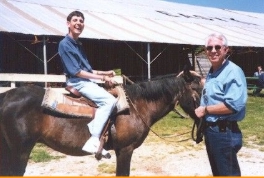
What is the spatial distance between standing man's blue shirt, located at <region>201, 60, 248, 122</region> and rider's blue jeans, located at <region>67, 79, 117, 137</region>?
57.0 inches

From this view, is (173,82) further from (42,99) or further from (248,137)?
(248,137)

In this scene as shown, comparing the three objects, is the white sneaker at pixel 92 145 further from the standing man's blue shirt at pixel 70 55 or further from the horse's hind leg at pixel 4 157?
the horse's hind leg at pixel 4 157

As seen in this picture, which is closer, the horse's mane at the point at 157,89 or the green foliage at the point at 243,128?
the horse's mane at the point at 157,89

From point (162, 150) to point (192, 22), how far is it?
1631cm

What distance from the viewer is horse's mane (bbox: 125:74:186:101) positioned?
4887mm

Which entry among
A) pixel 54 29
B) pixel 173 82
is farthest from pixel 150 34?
pixel 173 82

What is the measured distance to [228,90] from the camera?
3162mm

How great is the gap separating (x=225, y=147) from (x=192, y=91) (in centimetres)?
168

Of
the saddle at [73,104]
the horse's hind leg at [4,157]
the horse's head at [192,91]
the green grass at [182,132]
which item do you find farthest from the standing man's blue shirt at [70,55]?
the green grass at [182,132]

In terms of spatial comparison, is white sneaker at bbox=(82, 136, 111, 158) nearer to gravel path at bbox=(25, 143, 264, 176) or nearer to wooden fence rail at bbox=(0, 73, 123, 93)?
gravel path at bbox=(25, 143, 264, 176)

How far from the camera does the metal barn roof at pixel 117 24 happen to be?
1435cm

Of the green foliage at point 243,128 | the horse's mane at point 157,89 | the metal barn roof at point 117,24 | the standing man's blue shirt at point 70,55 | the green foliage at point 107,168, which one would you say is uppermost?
the metal barn roof at point 117,24

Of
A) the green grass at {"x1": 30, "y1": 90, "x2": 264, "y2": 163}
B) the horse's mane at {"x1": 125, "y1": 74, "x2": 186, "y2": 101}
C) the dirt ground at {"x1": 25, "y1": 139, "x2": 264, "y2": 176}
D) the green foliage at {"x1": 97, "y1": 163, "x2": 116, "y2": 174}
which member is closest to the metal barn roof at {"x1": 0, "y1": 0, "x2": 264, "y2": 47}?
the green grass at {"x1": 30, "y1": 90, "x2": 264, "y2": 163}

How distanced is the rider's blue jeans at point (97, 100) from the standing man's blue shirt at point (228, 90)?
1449 millimetres
